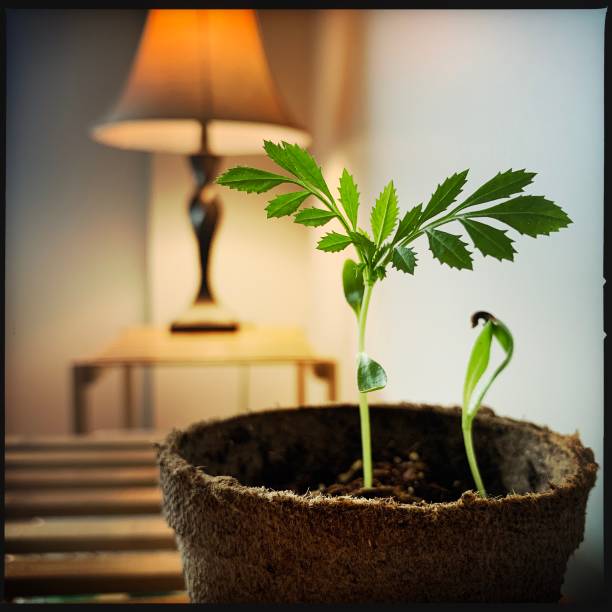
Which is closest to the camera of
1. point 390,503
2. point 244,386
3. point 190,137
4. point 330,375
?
point 390,503

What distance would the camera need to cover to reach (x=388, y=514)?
32cm

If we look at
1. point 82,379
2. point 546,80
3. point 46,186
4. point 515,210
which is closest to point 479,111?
point 546,80

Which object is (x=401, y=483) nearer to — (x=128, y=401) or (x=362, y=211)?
(x=362, y=211)

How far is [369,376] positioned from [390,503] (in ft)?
0.21

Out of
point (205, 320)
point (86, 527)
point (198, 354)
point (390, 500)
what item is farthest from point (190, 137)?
point (390, 500)

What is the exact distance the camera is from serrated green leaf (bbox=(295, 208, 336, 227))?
39cm

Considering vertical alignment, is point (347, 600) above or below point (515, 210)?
below

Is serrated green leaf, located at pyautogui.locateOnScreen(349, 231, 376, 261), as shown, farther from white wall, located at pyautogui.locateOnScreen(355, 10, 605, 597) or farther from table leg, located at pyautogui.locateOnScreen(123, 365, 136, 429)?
table leg, located at pyautogui.locateOnScreen(123, 365, 136, 429)

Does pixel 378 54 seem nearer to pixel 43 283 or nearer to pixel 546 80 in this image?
pixel 546 80

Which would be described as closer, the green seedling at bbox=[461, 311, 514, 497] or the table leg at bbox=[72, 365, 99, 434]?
the green seedling at bbox=[461, 311, 514, 497]

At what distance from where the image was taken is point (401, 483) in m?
0.43

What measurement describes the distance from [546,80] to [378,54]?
0.41m

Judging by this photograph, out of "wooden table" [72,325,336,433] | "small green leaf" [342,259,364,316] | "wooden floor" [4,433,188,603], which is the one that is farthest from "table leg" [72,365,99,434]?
"small green leaf" [342,259,364,316]

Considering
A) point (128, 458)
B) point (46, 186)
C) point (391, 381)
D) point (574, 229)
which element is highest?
point (46, 186)
